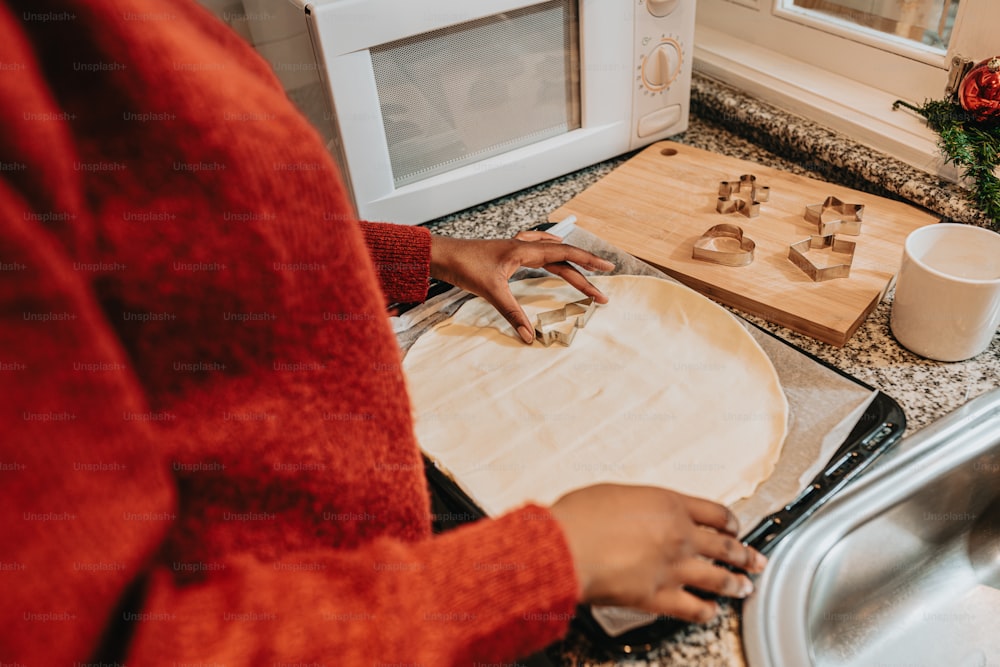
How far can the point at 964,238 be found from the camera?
767 millimetres

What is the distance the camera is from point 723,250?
90 cm

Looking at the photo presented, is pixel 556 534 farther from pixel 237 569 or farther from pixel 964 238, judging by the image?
pixel 964 238

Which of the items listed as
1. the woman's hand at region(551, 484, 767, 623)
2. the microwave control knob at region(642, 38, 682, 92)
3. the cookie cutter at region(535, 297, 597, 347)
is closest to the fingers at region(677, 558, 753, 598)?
the woman's hand at region(551, 484, 767, 623)

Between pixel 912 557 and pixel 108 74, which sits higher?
pixel 108 74

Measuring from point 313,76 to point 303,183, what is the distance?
20.8 inches

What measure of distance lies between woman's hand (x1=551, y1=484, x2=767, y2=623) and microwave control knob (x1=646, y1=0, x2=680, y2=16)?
2.35 feet

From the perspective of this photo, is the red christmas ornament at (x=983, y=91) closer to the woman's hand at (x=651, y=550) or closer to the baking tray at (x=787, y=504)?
the baking tray at (x=787, y=504)

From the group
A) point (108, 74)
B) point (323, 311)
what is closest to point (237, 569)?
point (323, 311)

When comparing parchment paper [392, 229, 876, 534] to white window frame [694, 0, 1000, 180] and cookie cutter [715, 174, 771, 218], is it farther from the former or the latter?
white window frame [694, 0, 1000, 180]

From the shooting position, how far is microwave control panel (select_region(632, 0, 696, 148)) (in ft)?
3.28

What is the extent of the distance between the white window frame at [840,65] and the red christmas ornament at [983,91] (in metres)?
0.06

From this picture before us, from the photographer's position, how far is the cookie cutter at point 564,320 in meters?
0.79

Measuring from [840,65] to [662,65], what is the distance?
31cm

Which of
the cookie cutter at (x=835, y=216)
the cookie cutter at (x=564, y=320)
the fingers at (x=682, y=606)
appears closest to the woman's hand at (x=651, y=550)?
the fingers at (x=682, y=606)
